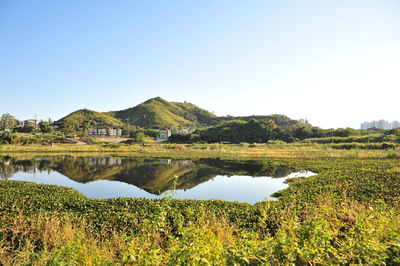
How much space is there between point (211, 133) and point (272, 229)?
118311mm

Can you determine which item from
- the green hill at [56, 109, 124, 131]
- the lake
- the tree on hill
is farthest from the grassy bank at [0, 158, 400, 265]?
the tree on hill

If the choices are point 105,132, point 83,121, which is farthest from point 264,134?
point 83,121

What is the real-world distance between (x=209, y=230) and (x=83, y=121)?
606 ft

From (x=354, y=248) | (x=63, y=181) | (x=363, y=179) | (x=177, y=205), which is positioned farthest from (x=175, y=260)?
(x=63, y=181)

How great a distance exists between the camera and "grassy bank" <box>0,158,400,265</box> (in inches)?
165

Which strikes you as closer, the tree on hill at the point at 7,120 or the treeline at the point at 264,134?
the treeline at the point at 264,134

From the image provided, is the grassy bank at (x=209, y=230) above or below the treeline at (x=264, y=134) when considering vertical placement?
below

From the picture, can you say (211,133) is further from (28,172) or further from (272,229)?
(272,229)

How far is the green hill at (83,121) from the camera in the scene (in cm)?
15400

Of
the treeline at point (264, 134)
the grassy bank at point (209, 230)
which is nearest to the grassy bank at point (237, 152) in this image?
the grassy bank at point (209, 230)

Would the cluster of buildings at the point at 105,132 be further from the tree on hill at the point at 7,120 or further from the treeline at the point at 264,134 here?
the treeline at the point at 264,134

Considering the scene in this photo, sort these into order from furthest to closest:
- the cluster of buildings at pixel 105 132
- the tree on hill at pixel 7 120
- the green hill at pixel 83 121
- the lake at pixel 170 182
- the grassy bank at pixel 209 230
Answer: the green hill at pixel 83 121, the cluster of buildings at pixel 105 132, the tree on hill at pixel 7 120, the lake at pixel 170 182, the grassy bank at pixel 209 230

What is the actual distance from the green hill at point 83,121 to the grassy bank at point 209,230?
151 meters

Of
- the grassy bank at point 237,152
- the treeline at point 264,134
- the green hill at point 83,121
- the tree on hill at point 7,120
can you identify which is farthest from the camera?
the green hill at point 83,121
